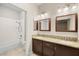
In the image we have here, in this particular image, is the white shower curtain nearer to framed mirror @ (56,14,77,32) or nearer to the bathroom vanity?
the bathroom vanity

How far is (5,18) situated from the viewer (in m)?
1.57

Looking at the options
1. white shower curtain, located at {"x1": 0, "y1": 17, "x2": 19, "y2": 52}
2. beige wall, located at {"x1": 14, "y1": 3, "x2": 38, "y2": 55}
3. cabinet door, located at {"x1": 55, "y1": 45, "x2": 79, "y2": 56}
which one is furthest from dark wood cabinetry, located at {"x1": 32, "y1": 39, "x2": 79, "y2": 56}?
white shower curtain, located at {"x1": 0, "y1": 17, "x2": 19, "y2": 52}

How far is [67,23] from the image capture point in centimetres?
238

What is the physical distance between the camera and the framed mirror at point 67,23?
7.72 feet

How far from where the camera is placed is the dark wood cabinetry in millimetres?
1905

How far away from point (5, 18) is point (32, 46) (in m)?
0.72

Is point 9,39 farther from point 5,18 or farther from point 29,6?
point 29,6

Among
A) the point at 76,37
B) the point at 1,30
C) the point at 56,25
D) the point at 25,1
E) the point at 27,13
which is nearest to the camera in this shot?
the point at 1,30

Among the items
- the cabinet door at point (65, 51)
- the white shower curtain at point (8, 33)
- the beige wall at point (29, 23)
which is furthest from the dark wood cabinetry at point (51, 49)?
the white shower curtain at point (8, 33)

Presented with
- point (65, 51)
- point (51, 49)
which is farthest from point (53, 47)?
point (65, 51)

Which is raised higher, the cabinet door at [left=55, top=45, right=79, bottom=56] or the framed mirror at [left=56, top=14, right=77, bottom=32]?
the framed mirror at [left=56, top=14, right=77, bottom=32]

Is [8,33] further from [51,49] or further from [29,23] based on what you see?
[51,49]

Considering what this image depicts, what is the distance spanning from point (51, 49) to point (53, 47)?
73 millimetres

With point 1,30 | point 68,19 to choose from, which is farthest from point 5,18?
point 68,19
